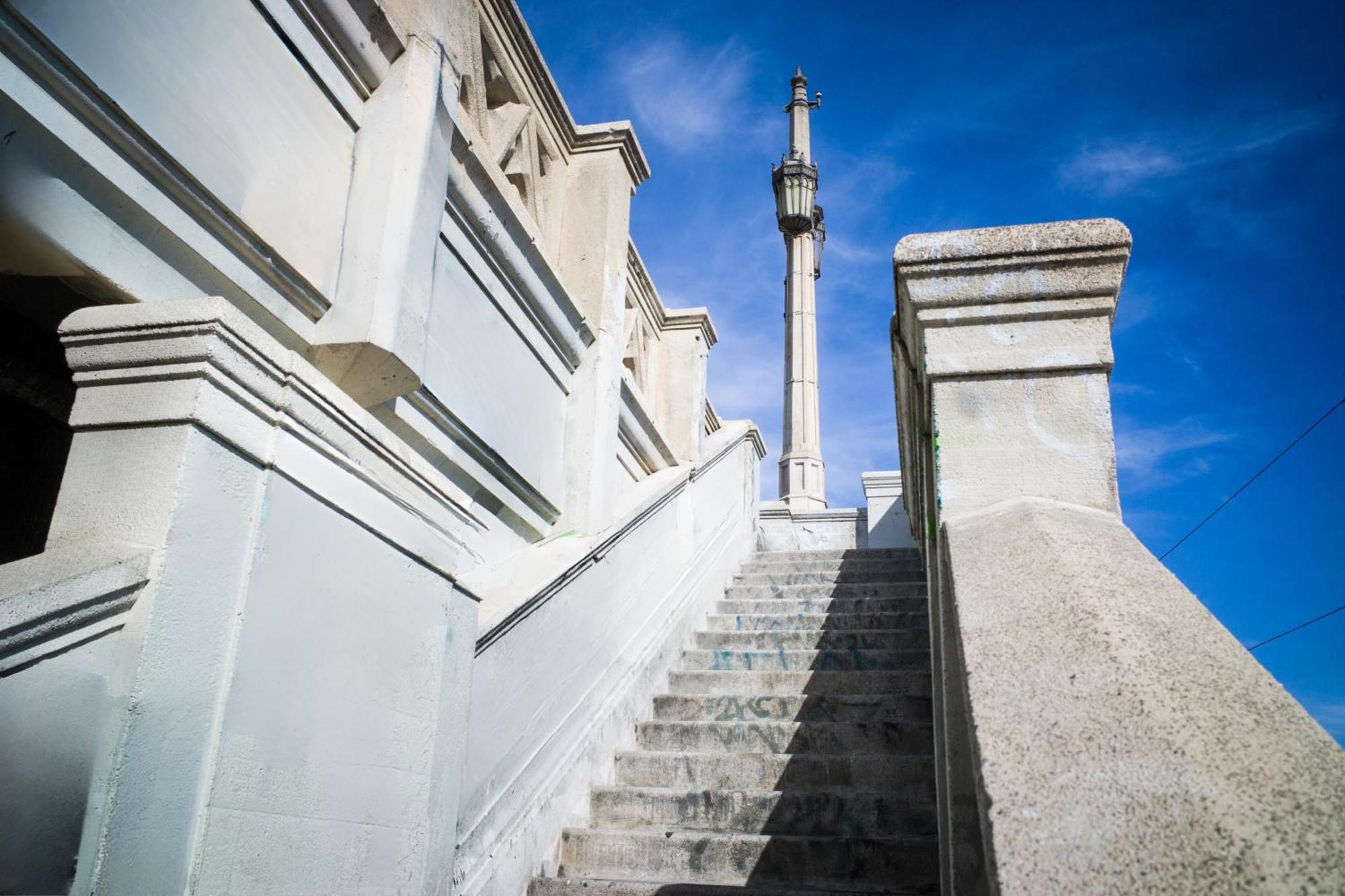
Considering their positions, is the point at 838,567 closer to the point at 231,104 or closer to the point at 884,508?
the point at 884,508

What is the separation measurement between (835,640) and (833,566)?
93.4 inches

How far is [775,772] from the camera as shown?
13.8ft

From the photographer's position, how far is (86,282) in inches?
89.4

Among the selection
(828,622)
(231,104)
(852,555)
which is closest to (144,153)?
(231,104)

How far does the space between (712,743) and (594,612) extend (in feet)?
2.84

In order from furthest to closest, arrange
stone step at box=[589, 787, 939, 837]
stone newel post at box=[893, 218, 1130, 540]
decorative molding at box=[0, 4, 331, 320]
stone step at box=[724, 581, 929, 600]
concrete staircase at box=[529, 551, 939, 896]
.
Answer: stone step at box=[724, 581, 929, 600] → stone step at box=[589, 787, 939, 837] → concrete staircase at box=[529, 551, 939, 896] → stone newel post at box=[893, 218, 1130, 540] → decorative molding at box=[0, 4, 331, 320]

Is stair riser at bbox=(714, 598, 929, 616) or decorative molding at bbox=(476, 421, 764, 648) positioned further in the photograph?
stair riser at bbox=(714, 598, 929, 616)

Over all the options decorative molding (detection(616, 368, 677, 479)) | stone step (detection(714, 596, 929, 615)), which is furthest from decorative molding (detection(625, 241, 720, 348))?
stone step (detection(714, 596, 929, 615))

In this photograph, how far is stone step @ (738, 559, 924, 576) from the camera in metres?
7.47

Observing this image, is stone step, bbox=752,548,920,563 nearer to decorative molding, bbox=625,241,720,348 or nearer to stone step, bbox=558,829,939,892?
decorative molding, bbox=625,241,720,348

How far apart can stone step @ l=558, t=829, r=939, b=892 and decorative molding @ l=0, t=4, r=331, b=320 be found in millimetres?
2299

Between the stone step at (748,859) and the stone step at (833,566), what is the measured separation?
3.86 metres

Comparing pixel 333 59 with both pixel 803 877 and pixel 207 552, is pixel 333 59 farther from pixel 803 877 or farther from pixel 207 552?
pixel 803 877

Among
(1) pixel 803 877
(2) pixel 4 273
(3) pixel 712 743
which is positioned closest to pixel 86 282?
(2) pixel 4 273
